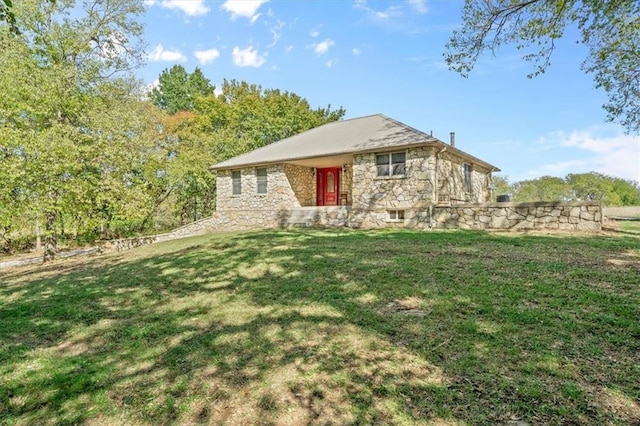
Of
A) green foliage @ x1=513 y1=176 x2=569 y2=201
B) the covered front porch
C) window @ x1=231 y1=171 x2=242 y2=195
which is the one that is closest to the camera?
the covered front porch

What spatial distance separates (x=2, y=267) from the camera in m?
12.2

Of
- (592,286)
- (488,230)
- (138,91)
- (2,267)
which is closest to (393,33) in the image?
(488,230)

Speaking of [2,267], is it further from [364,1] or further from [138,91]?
[364,1]

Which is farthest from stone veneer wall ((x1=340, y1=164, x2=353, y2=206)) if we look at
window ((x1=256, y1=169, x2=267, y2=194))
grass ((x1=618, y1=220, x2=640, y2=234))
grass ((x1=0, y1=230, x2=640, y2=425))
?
grass ((x1=0, y1=230, x2=640, y2=425))

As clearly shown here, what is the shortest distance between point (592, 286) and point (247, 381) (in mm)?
4558

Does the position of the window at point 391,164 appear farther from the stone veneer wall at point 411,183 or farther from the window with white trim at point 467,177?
the window with white trim at point 467,177

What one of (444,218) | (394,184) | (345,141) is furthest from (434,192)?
(345,141)

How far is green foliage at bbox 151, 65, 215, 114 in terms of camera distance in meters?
35.3

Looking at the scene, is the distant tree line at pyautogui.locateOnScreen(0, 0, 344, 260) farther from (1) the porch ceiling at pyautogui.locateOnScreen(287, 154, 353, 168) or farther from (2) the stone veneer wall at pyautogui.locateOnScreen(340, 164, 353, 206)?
(2) the stone veneer wall at pyautogui.locateOnScreen(340, 164, 353, 206)

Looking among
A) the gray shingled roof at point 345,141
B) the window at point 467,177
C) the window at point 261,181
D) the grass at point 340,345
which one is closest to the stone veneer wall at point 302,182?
the gray shingled roof at point 345,141

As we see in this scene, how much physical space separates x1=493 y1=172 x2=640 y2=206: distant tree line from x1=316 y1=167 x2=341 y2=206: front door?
21.2m

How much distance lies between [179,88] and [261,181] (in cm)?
2451

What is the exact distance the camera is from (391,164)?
528 inches

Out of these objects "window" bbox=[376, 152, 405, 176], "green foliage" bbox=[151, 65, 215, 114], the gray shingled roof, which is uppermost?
"green foliage" bbox=[151, 65, 215, 114]
